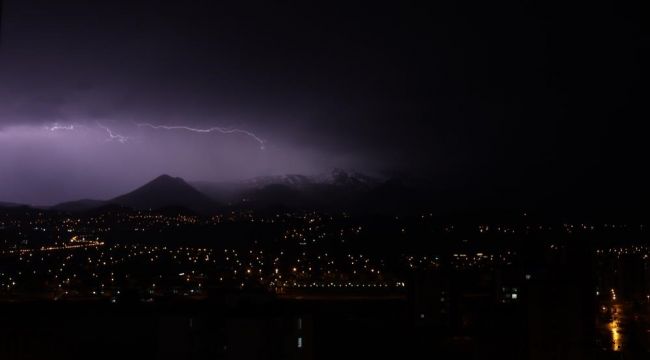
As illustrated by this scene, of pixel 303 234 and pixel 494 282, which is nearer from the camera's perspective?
Result: pixel 494 282

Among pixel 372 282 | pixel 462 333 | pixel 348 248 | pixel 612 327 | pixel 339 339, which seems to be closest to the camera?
pixel 339 339

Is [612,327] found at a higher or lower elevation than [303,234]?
lower

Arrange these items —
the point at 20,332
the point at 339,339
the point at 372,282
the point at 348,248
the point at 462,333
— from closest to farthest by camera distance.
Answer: the point at 20,332 → the point at 339,339 → the point at 462,333 → the point at 372,282 → the point at 348,248

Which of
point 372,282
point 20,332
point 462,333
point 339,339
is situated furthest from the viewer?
point 372,282

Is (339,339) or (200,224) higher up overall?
(200,224)

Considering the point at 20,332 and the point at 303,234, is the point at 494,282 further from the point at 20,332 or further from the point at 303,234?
the point at 303,234

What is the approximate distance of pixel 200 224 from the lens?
111 feet

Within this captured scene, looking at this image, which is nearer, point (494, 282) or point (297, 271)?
point (494, 282)

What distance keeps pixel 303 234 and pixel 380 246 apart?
12.3 feet

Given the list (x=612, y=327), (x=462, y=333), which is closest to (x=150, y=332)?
(x=462, y=333)

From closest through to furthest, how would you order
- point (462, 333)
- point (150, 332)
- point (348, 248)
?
point (150, 332) < point (462, 333) < point (348, 248)

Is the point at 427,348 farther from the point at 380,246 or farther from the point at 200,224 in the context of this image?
A: the point at 200,224

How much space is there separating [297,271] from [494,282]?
349 inches

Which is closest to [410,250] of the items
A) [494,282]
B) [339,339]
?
[494,282]
